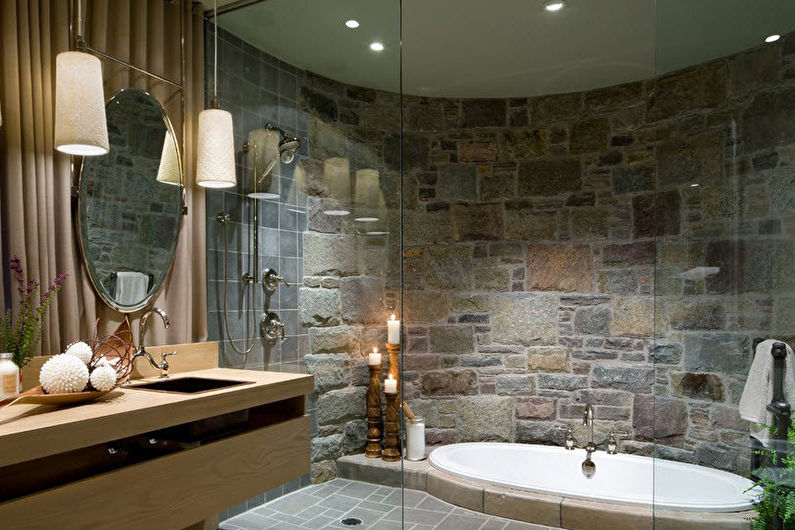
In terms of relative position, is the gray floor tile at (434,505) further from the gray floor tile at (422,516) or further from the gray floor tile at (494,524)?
the gray floor tile at (494,524)

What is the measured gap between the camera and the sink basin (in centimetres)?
229

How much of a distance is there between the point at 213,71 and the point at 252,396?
5.62 feet

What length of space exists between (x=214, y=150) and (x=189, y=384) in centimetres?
108

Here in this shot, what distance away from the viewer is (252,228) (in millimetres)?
2818

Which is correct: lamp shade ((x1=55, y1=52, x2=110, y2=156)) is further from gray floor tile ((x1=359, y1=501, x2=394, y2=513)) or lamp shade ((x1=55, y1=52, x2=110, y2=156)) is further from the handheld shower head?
gray floor tile ((x1=359, y1=501, x2=394, y2=513))

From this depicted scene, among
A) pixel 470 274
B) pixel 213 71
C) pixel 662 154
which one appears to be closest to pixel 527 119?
pixel 470 274

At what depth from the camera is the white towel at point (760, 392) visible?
6.43ft

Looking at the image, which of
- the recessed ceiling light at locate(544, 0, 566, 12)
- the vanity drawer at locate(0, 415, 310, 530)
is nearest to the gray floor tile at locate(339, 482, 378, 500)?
the vanity drawer at locate(0, 415, 310, 530)

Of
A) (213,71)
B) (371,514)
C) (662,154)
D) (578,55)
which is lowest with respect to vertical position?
(371,514)

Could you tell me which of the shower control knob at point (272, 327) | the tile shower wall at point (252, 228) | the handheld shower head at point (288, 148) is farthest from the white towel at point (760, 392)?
the handheld shower head at point (288, 148)

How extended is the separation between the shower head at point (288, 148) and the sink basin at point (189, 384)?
1.07 m

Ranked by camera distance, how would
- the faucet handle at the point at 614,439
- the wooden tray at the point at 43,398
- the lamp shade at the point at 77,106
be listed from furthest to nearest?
the faucet handle at the point at 614,439 → the lamp shade at the point at 77,106 → the wooden tray at the point at 43,398

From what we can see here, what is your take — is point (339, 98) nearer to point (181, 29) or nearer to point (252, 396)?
point (181, 29)

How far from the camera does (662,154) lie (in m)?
2.20
